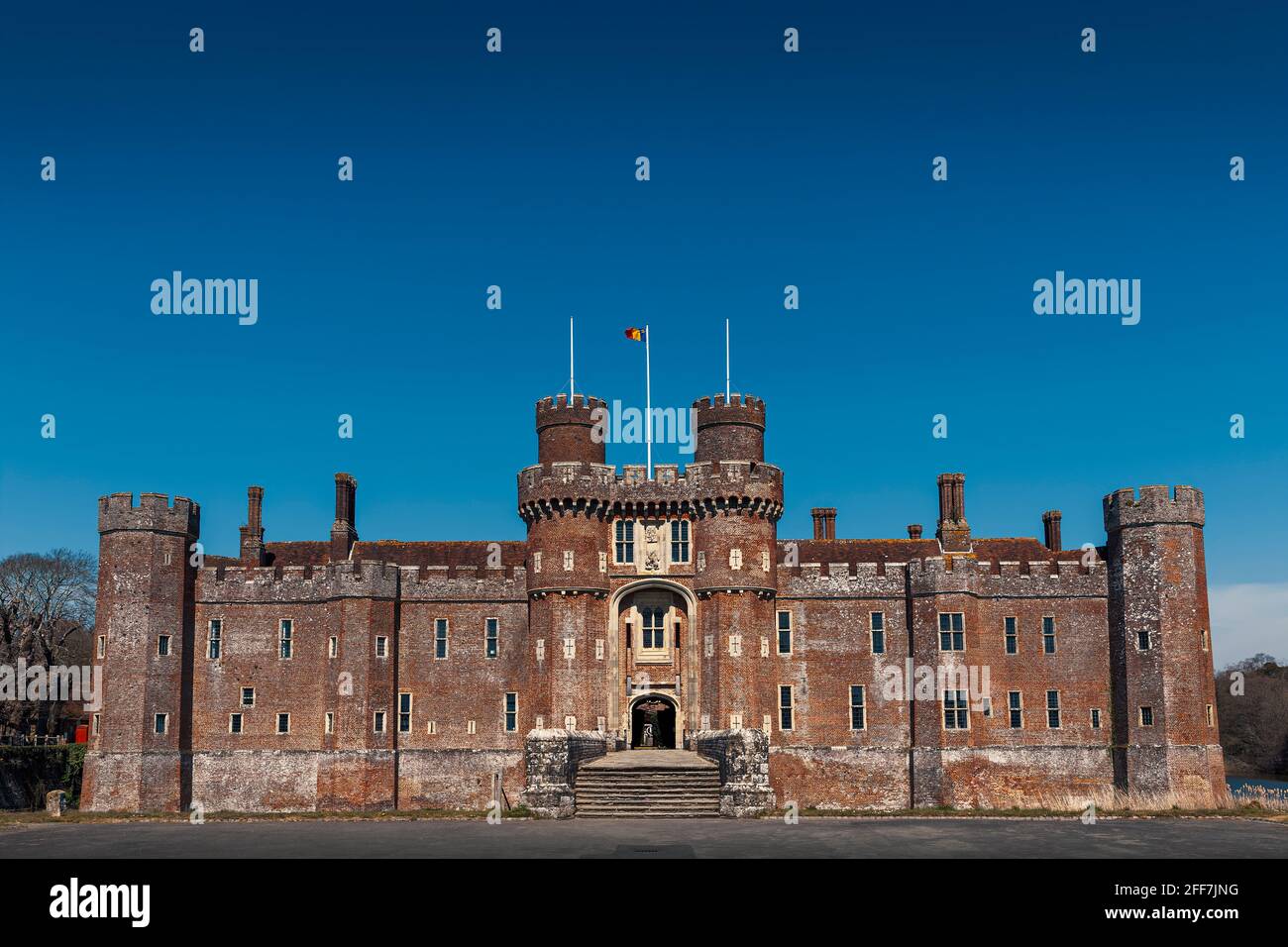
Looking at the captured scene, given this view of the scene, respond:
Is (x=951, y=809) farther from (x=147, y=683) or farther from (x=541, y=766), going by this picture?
(x=147, y=683)

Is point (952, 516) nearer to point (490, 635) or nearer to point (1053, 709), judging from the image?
point (1053, 709)

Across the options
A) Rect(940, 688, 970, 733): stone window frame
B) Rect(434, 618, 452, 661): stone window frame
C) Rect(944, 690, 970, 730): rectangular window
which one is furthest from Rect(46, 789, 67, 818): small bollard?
Rect(944, 690, 970, 730): rectangular window

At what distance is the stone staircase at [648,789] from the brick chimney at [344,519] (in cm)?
1825

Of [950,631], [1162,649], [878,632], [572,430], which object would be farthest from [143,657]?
[1162,649]

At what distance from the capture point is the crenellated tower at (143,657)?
49.4 m

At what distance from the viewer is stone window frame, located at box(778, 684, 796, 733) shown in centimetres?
5209

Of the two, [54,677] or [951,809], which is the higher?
[54,677]

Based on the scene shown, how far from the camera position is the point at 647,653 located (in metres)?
52.1

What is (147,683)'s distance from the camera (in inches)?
1989

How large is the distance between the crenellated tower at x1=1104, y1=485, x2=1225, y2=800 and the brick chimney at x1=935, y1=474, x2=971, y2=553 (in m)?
7.26

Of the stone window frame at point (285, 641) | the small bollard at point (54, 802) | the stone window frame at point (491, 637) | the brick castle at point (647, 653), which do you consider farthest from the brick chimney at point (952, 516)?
the small bollard at point (54, 802)

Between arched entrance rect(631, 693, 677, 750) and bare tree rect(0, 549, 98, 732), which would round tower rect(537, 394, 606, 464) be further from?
bare tree rect(0, 549, 98, 732)
